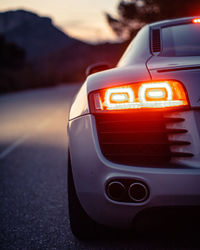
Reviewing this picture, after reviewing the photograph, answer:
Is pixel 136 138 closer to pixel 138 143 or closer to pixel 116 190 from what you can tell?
pixel 138 143

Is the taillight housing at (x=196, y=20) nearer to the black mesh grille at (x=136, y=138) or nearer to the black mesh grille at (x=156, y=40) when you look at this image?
the black mesh grille at (x=156, y=40)

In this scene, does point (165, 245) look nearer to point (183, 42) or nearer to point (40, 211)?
point (40, 211)

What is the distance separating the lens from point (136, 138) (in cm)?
206

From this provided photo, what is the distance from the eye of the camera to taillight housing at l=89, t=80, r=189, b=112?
79.1 inches

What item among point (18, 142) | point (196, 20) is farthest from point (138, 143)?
point (18, 142)

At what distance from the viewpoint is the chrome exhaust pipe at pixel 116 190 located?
6.67ft

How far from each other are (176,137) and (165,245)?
880mm

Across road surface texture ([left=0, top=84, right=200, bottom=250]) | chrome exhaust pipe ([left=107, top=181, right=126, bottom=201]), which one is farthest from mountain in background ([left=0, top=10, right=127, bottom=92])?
chrome exhaust pipe ([left=107, top=181, right=126, bottom=201])

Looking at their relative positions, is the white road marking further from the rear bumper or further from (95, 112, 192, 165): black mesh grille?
(95, 112, 192, 165): black mesh grille

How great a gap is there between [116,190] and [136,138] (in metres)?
0.32

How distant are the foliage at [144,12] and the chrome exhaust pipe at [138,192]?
20.2 metres

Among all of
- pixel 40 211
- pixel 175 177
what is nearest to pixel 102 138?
pixel 175 177

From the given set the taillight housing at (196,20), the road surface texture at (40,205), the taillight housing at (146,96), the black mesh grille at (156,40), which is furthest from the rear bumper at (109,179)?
the taillight housing at (196,20)

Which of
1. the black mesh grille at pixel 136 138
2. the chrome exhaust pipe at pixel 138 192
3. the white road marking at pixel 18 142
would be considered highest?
the black mesh grille at pixel 136 138
